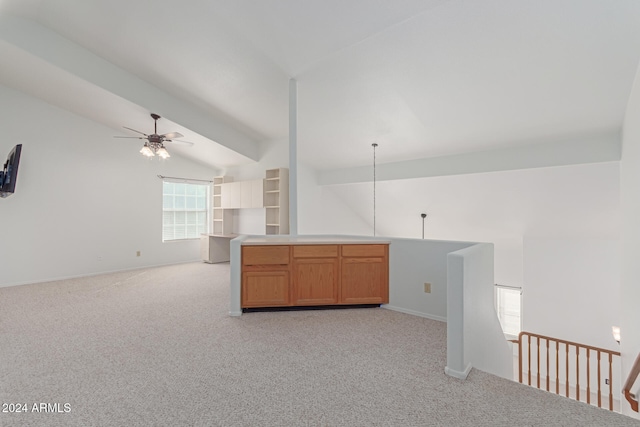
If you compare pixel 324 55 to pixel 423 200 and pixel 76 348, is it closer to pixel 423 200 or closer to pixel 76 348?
pixel 423 200

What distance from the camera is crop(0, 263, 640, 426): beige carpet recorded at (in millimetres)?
1724

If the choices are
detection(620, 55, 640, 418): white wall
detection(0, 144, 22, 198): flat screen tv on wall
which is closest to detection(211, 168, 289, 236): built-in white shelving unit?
detection(0, 144, 22, 198): flat screen tv on wall

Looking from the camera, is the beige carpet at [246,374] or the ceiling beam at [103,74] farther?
the ceiling beam at [103,74]

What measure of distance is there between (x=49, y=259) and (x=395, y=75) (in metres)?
6.43

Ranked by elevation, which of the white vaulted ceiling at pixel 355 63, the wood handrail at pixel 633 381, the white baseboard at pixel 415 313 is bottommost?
the wood handrail at pixel 633 381

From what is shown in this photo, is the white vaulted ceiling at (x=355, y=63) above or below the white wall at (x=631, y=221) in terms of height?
above

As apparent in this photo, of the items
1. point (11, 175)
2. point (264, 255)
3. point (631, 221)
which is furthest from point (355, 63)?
point (11, 175)

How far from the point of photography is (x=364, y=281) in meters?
3.65

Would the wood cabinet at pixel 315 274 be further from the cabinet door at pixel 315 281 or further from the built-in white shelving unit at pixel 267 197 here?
the built-in white shelving unit at pixel 267 197

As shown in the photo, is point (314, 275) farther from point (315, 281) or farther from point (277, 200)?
point (277, 200)

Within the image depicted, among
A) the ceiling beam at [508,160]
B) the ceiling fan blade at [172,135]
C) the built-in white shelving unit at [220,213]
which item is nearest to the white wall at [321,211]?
the ceiling beam at [508,160]

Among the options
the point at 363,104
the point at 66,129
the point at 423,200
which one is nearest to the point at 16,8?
the point at 66,129

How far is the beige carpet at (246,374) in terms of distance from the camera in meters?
1.72

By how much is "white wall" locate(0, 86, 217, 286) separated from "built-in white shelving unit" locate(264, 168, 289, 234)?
2.48m
